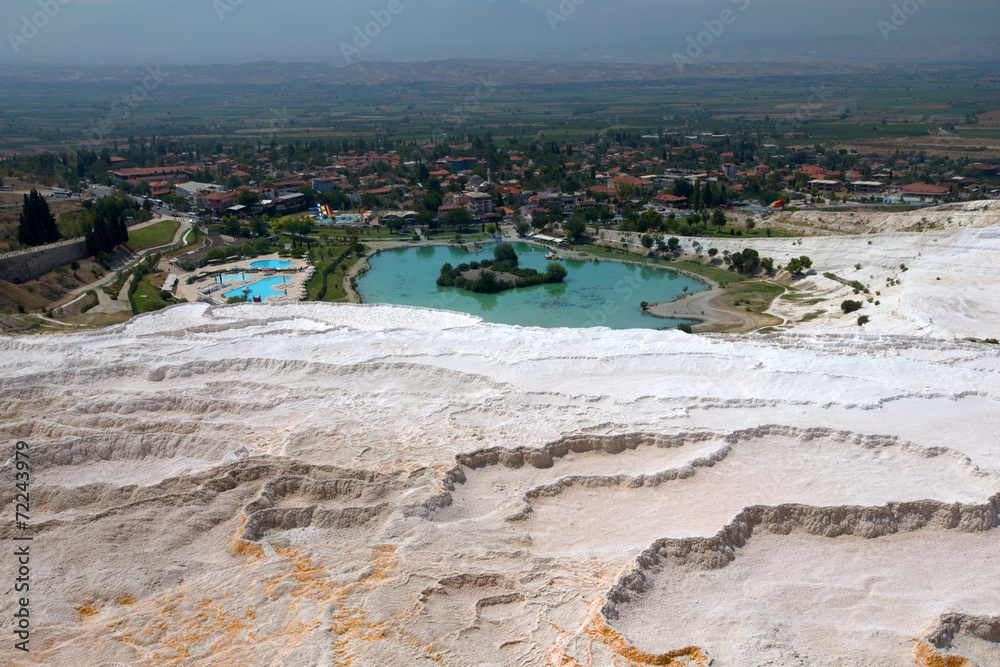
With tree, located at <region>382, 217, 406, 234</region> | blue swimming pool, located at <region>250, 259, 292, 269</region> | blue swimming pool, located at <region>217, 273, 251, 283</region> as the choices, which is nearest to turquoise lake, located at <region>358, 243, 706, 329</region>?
blue swimming pool, located at <region>250, 259, 292, 269</region>

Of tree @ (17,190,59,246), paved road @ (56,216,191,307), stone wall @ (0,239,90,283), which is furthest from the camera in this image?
tree @ (17,190,59,246)

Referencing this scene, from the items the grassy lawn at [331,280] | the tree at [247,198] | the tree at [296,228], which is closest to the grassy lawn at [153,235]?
the tree at [296,228]

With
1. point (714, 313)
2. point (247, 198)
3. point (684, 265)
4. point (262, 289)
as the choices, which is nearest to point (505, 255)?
point (684, 265)

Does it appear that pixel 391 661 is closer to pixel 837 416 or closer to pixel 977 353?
pixel 837 416

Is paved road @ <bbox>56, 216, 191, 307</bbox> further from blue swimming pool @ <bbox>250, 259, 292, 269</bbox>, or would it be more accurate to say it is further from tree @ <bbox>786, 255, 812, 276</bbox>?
tree @ <bbox>786, 255, 812, 276</bbox>

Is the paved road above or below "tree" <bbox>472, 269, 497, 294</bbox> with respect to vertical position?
above
